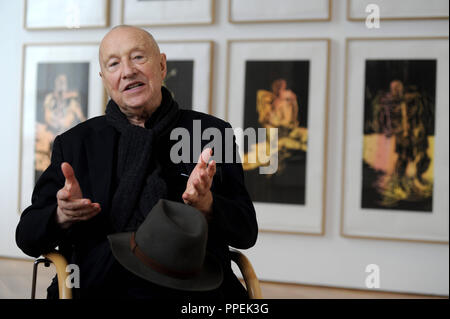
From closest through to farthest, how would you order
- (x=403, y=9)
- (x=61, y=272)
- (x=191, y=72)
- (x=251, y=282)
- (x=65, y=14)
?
1. (x=61, y=272)
2. (x=251, y=282)
3. (x=403, y=9)
4. (x=191, y=72)
5. (x=65, y=14)

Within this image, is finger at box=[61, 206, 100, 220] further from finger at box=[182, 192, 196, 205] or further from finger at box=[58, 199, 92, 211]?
finger at box=[182, 192, 196, 205]

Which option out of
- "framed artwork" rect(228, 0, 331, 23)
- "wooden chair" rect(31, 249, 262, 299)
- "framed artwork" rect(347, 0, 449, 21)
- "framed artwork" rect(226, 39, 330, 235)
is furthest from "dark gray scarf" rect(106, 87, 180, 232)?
"framed artwork" rect(347, 0, 449, 21)

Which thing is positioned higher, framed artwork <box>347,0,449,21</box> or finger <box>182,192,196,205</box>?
framed artwork <box>347,0,449,21</box>

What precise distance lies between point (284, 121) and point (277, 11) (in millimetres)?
858

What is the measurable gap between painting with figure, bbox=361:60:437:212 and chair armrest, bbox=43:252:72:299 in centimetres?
259

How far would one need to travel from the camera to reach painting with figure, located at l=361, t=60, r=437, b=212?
142 inches

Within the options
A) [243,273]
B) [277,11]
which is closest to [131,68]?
[243,273]

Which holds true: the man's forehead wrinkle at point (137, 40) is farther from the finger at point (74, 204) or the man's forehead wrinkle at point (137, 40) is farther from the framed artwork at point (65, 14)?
the framed artwork at point (65, 14)

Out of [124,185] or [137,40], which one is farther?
[137,40]

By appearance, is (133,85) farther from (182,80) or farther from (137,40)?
(182,80)

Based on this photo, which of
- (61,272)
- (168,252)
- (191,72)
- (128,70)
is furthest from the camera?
(191,72)

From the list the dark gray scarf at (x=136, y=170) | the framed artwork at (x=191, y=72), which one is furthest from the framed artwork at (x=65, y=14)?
the dark gray scarf at (x=136, y=170)

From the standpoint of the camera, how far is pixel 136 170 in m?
1.77

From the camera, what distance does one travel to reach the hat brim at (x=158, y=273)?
1471 mm
